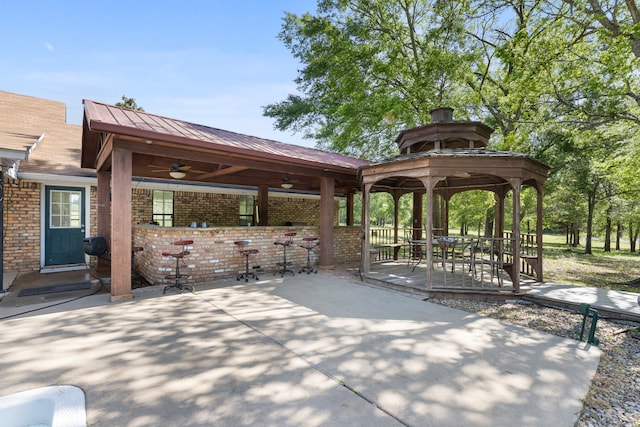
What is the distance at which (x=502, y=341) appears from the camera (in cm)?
377

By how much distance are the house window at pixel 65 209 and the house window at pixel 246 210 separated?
5.15m


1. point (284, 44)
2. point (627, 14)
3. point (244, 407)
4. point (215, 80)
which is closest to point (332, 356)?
point (244, 407)

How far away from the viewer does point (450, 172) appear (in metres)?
5.71

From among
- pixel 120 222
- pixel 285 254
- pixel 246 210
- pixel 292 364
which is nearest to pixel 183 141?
pixel 120 222

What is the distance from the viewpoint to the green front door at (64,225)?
802 cm

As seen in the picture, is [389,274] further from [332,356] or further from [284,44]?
[284,44]

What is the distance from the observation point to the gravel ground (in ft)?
7.99

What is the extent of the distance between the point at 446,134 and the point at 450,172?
2.15 metres

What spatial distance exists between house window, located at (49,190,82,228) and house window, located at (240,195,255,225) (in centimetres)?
515

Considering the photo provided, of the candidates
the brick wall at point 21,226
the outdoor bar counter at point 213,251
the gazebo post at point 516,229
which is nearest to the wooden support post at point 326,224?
the outdoor bar counter at point 213,251

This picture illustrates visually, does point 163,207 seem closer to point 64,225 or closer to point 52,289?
point 64,225

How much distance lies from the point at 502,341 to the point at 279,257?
5.54 meters

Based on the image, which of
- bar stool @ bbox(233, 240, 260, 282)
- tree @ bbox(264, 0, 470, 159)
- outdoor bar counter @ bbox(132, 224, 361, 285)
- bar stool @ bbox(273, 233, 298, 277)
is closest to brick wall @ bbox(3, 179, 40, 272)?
outdoor bar counter @ bbox(132, 224, 361, 285)

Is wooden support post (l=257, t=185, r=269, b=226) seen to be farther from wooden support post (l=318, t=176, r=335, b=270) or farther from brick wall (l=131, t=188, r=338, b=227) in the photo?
wooden support post (l=318, t=176, r=335, b=270)
